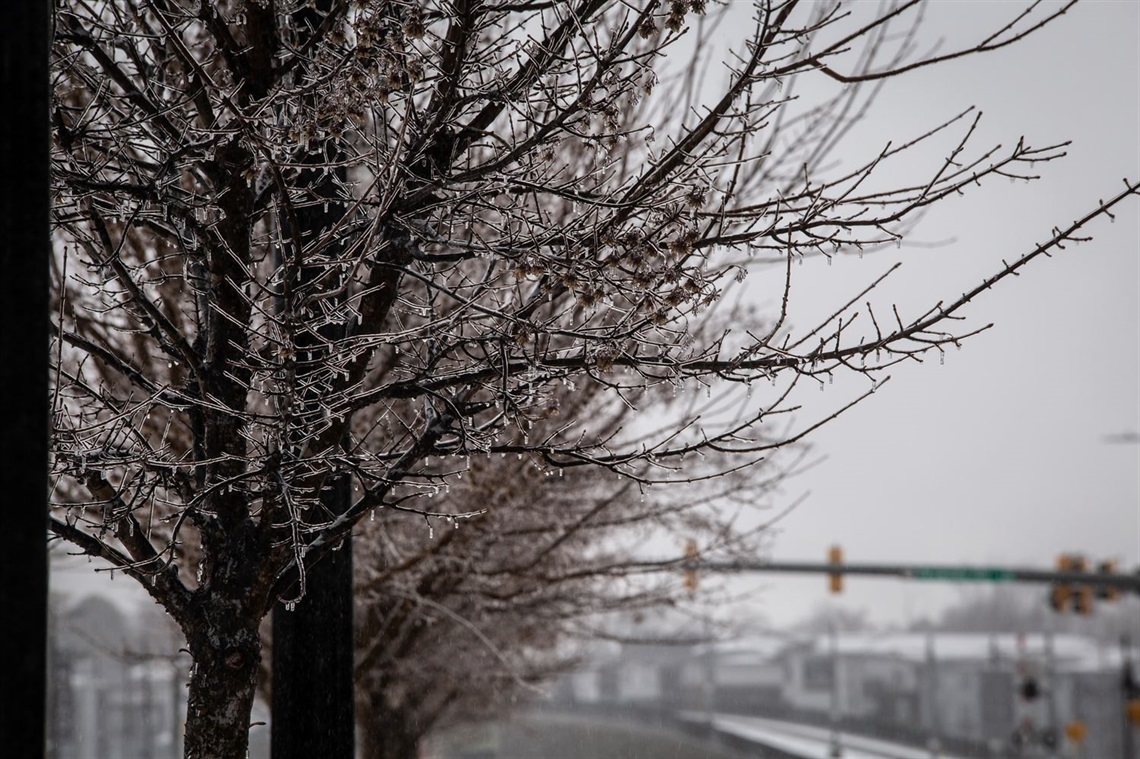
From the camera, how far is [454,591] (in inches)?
351

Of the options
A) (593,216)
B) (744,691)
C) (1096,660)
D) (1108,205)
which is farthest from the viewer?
(744,691)

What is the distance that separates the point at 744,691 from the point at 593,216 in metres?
63.5

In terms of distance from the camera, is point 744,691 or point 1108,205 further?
point 744,691

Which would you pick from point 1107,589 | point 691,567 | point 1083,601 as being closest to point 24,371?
point 691,567

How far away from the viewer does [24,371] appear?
A: 266 centimetres

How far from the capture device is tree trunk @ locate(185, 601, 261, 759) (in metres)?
4.37

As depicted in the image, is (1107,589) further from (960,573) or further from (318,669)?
(318,669)

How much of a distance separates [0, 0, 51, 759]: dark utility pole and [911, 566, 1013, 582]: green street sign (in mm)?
18827

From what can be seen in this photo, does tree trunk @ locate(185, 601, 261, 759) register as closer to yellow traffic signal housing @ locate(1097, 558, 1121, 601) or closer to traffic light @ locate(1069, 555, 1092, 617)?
yellow traffic signal housing @ locate(1097, 558, 1121, 601)

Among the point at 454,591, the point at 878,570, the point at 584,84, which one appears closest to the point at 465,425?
the point at 584,84

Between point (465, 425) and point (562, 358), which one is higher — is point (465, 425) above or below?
below

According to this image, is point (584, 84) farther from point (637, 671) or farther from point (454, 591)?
point (637, 671)

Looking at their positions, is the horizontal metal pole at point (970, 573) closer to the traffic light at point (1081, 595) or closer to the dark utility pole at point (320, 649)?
the traffic light at point (1081, 595)

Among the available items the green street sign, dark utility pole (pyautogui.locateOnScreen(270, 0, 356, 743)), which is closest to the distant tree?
dark utility pole (pyautogui.locateOnScreen(270, 0, 356, 743))
